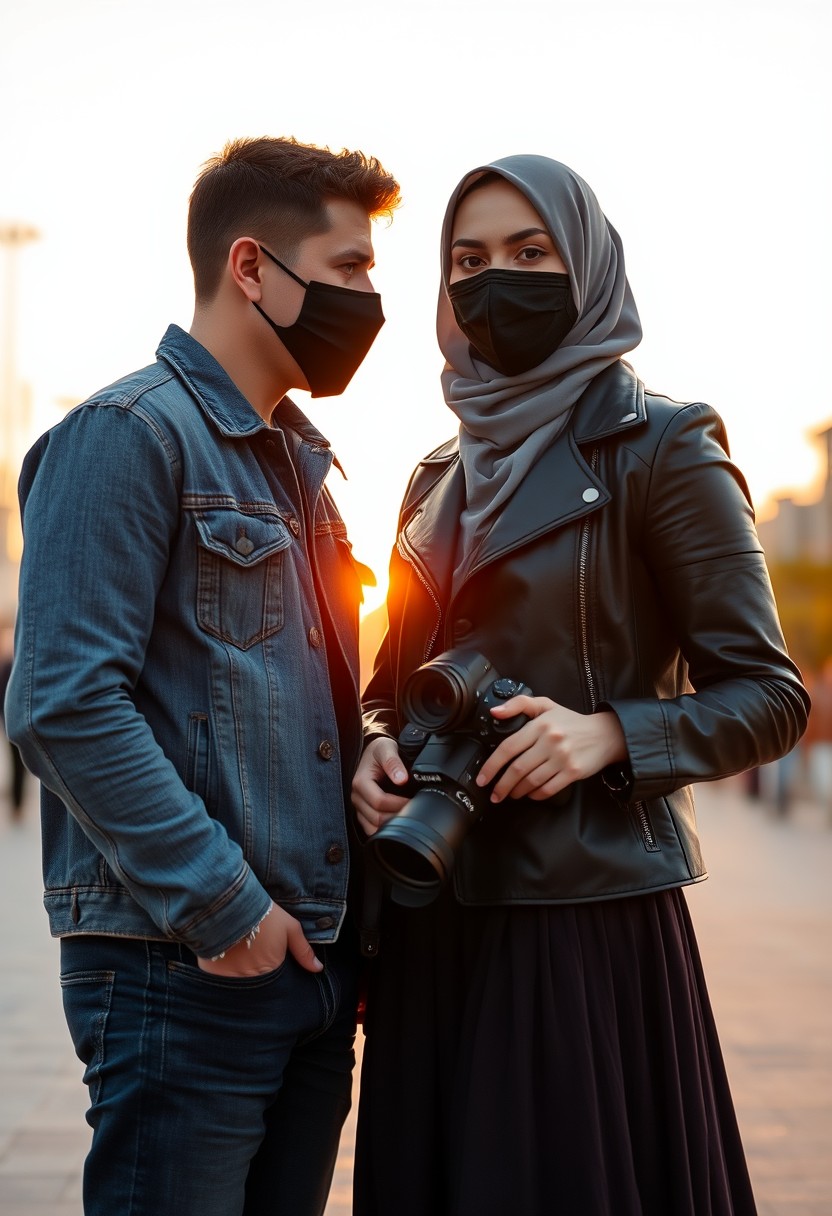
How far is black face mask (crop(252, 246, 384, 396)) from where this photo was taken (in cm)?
233

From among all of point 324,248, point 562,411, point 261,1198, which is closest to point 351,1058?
point 261,1198

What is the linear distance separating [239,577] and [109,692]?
1.07 ft

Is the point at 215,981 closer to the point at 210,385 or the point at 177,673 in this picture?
the point at 177,673

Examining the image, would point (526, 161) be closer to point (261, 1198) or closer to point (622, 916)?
point (622, 916)

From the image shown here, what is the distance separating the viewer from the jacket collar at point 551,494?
218 centimetres

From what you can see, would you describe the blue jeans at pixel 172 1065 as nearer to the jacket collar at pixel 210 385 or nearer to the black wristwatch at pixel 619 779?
the black wristwatch at pixel 619 779

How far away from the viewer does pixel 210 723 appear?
2.03 meters

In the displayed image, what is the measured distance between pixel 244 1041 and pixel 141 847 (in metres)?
0.42

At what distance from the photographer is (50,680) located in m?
1.88

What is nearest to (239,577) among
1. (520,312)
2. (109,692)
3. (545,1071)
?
(109,692)

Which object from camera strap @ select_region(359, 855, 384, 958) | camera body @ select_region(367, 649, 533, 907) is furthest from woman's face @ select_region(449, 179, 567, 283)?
camera strap @ select_region(359, 855, 384, 958)

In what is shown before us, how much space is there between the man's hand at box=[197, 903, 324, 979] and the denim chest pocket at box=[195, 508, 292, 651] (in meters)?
0.45

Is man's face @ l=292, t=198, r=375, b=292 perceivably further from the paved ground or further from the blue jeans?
the paved ground

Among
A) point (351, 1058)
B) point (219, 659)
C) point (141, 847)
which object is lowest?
point (351, 1058)
